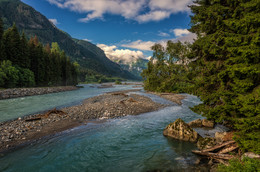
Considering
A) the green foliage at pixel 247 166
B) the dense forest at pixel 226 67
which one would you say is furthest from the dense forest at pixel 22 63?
the green foliage at pixel 247 166

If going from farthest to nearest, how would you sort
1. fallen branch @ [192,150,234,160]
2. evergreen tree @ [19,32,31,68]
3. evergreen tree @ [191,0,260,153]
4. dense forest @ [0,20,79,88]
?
evergreen tree @ [19,32,31,68]
dense forest @ [0,20,79,88]
fallen branch @ [192,150,234,160]
evergreen tree @ [191,0,260,153]

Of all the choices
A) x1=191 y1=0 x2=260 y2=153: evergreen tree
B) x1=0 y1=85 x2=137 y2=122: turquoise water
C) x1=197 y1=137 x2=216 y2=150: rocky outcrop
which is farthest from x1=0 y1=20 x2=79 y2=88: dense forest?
x1=197 y1=137 x2=216 y2=150: rocky outcrop

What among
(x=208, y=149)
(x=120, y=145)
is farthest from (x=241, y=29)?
(x=120, y=145)

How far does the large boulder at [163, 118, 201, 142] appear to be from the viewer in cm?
1221

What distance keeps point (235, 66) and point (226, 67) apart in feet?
6.50

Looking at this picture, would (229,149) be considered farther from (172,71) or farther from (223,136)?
(172,71)

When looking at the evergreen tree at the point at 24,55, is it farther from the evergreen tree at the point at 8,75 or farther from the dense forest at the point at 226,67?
the dense forest at the point at 226,67

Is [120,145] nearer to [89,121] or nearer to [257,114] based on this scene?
[89,121]

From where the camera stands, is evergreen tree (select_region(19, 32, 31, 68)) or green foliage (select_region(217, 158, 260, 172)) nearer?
green foliage (select_region(217, 158, 260, 172))

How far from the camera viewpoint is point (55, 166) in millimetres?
8656

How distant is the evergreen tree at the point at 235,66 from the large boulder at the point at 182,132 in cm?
254

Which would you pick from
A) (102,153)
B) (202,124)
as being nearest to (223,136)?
(202,124)

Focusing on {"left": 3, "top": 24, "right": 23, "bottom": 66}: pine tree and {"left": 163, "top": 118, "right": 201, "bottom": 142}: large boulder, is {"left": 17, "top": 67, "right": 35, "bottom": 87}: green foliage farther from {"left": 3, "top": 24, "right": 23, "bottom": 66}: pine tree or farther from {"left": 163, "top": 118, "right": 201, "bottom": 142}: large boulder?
{"left": 163, "top": 118, "right": 201, "bottom": 142}: large boulder

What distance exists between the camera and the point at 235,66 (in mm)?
8172
